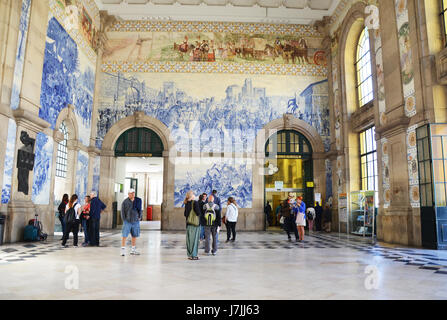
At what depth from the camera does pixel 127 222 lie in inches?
313

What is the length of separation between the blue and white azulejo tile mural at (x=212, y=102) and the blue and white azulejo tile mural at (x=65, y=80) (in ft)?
3.93

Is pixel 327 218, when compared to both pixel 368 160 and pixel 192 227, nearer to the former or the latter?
pixel 368 160

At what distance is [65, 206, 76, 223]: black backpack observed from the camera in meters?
9.29

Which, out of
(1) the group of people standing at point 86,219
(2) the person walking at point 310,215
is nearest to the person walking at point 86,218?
(1) the group of people standing at point 86,219

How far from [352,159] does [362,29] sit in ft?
18.8

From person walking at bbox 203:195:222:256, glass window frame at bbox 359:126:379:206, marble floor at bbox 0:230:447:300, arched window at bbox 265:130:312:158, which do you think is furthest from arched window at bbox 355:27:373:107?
person walking at bbox 203:195:222:256

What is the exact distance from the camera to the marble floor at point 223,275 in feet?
13.4

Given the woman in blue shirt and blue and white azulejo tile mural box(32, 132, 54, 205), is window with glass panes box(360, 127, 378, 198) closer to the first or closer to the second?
the woman in blue shirt

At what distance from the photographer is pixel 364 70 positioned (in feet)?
49.6

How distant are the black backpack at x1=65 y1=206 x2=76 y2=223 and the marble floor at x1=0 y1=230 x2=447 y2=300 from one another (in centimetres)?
119

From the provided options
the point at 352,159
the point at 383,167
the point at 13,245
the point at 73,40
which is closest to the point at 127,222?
the point at 13,245

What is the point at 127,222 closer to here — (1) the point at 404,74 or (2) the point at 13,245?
(2) the point at 13,245

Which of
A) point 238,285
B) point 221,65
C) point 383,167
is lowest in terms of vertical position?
point 238,285

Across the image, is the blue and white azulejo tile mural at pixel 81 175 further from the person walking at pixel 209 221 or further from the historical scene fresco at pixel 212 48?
the person walking at pixel 209 221
